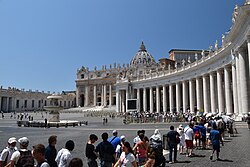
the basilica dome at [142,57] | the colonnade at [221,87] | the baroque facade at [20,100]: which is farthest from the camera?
the basilica dome at [142,57]

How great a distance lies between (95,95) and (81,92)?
439 inches

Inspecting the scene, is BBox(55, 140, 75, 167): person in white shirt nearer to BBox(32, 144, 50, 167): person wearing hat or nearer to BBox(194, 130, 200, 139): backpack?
BBox(32, 144, 50, 167): person wearing hat

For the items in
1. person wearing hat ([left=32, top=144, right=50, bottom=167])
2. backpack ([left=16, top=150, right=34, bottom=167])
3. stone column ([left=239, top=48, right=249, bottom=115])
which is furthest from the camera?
stone column ([left=239, top=48, right=249, bottom=115])

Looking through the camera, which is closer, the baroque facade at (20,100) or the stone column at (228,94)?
the stone column at (228,94)

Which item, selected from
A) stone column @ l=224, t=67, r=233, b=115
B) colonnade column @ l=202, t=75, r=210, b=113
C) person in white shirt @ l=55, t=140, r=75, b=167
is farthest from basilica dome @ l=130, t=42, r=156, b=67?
person in white shirt @ l=55, t=140, r=75, b=167

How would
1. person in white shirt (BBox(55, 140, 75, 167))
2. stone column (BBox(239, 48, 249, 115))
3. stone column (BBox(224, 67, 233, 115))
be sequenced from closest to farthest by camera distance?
person in white shirt (BBox(55, 140, 75, 167)), stone column (BBox(239, 48, 249, 115)), stone column (BBox(224, 67, 233, 115))

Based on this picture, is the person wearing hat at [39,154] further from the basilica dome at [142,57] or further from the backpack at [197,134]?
the basilica dome at [142,57]

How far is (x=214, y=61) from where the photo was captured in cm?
3628

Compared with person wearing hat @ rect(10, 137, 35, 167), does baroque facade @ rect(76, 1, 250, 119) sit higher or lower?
higher

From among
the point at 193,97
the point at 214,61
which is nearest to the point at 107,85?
the point at 193,97

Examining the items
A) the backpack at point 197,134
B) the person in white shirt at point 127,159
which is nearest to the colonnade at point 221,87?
the backpack at point 197,134

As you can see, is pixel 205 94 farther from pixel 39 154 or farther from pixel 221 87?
pixel 39 154

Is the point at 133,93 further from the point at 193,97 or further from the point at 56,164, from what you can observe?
the point at 56,164

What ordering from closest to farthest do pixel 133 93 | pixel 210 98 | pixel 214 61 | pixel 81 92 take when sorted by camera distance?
1. pixel 214 61
2. pixel 210 98
3. pixel 133 93
4. pixel 81 92
